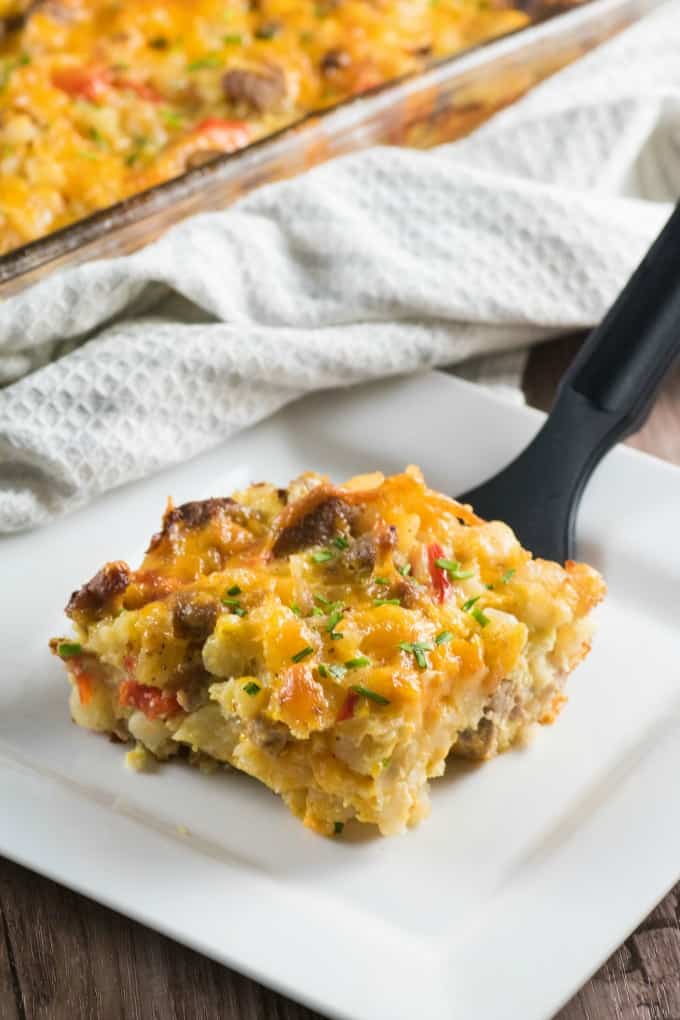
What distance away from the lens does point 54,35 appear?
433cm

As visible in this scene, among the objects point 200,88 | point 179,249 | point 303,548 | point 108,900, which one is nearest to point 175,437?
point 179,249

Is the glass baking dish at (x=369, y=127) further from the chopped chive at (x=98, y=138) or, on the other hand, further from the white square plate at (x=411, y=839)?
the white square plate at (x=411, y=839)

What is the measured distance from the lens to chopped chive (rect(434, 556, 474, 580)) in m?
2.41

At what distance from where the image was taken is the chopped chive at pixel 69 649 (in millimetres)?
2432

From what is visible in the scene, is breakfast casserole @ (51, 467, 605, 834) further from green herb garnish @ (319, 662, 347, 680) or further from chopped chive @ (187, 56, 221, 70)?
chopped chive @ (187, 56, 221, 70)

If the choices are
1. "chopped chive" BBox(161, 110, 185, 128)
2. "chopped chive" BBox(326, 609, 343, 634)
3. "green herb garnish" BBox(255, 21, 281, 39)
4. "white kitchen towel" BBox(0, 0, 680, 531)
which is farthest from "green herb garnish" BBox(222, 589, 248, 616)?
"green herb garnish" BBox(255, 21, 281, 39)

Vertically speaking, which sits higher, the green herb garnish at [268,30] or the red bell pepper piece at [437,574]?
the green herb garnish at [268,30]

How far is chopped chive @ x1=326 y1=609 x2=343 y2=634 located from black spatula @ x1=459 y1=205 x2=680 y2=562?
0.65 metres

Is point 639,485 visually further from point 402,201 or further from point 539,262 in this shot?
point 402,201

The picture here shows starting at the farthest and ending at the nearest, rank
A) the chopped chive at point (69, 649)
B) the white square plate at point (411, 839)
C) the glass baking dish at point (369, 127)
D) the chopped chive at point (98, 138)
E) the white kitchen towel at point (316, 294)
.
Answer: the chopped chive at point (98, 138)
the glass baking dish at point (369, 127)
the white kitchen towel at point (316, 294)
the chopped chive at point (69, 649)
the white square plate at point (411, 839)

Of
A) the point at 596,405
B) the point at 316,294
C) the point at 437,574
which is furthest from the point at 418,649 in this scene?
the point at 316,294

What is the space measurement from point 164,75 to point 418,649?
2.58 meters

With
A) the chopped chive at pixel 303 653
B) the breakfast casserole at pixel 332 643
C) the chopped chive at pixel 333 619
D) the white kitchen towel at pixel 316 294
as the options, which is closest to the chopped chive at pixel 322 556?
the breakfast casserole at pixel 332 643

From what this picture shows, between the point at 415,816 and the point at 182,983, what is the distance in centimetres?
43
